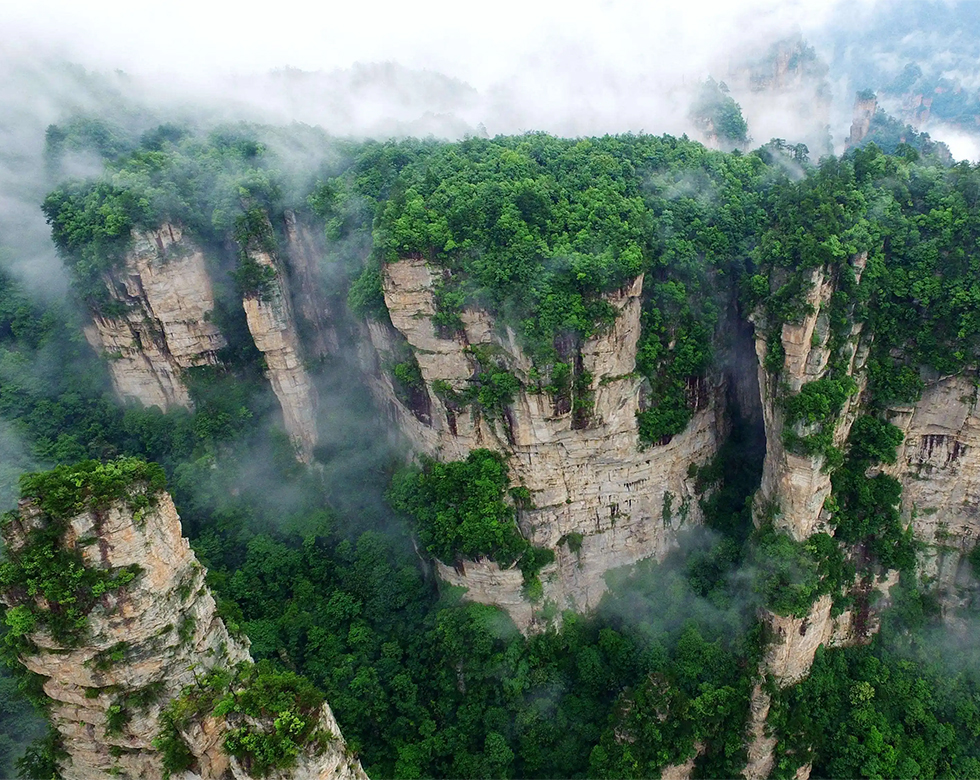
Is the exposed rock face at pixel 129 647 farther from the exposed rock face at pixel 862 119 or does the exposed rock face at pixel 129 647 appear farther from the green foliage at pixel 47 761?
the exposed rock face at pixel 862 119

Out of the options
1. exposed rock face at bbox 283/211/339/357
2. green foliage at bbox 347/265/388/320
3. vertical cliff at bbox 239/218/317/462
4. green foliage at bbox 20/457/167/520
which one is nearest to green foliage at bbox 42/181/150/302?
vertical cliff at bbox 239/218/317/462

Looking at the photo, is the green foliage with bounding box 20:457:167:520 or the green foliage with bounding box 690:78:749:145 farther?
the green foliage with bounding box 690:78:749:145

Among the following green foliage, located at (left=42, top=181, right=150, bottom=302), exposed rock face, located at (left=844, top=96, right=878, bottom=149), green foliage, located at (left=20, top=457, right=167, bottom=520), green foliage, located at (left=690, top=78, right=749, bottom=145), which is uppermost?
exposed rock face, located at (left=844, top=96, right=878, bottom=149)

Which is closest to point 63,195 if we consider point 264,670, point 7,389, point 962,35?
point 7,389

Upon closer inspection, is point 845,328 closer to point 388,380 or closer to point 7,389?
point 388,380

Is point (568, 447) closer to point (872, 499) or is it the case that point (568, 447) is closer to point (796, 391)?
point (796, 391)

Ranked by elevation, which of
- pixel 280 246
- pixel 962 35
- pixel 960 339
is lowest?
pixel 960 339

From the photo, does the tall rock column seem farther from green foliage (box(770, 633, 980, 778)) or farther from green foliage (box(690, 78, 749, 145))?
green foliage (box(690, 78, 749, 145))
